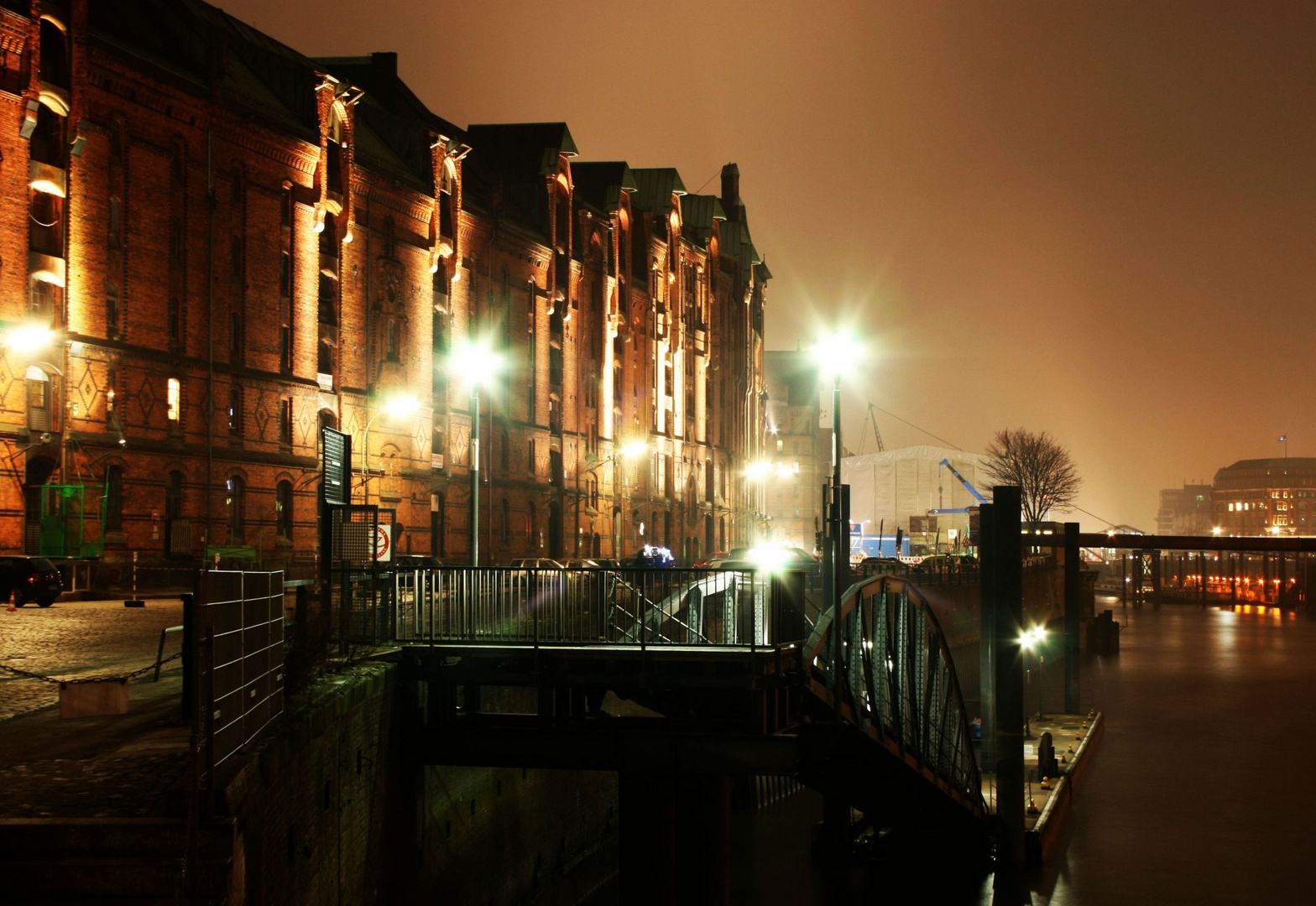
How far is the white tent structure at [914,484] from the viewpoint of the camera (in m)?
177

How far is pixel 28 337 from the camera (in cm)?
3294

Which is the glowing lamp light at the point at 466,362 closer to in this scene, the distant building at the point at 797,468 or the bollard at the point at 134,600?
the bollard at the point at 134,600

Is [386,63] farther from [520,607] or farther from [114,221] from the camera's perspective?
[520,607]

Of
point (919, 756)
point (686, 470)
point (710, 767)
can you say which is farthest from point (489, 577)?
point (686, 470)

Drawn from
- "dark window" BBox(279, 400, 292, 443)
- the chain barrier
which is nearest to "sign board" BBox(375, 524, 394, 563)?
the chain barrier

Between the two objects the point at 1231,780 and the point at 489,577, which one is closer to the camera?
the point at 489,577

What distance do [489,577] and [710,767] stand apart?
3994 millimetres

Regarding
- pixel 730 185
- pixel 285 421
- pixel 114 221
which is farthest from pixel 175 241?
pixel 730 185

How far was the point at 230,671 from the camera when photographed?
958cm

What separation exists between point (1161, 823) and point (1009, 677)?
10.3 m

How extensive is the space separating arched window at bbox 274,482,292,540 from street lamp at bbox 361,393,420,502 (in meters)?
2.68

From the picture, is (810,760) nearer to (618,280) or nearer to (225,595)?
(225,595)

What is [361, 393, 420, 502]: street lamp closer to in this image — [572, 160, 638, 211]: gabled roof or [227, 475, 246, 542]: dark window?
[227, 475, 246, 542]: dark window

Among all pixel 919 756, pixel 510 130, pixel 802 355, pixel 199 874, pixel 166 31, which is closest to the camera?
pixel 199 874
